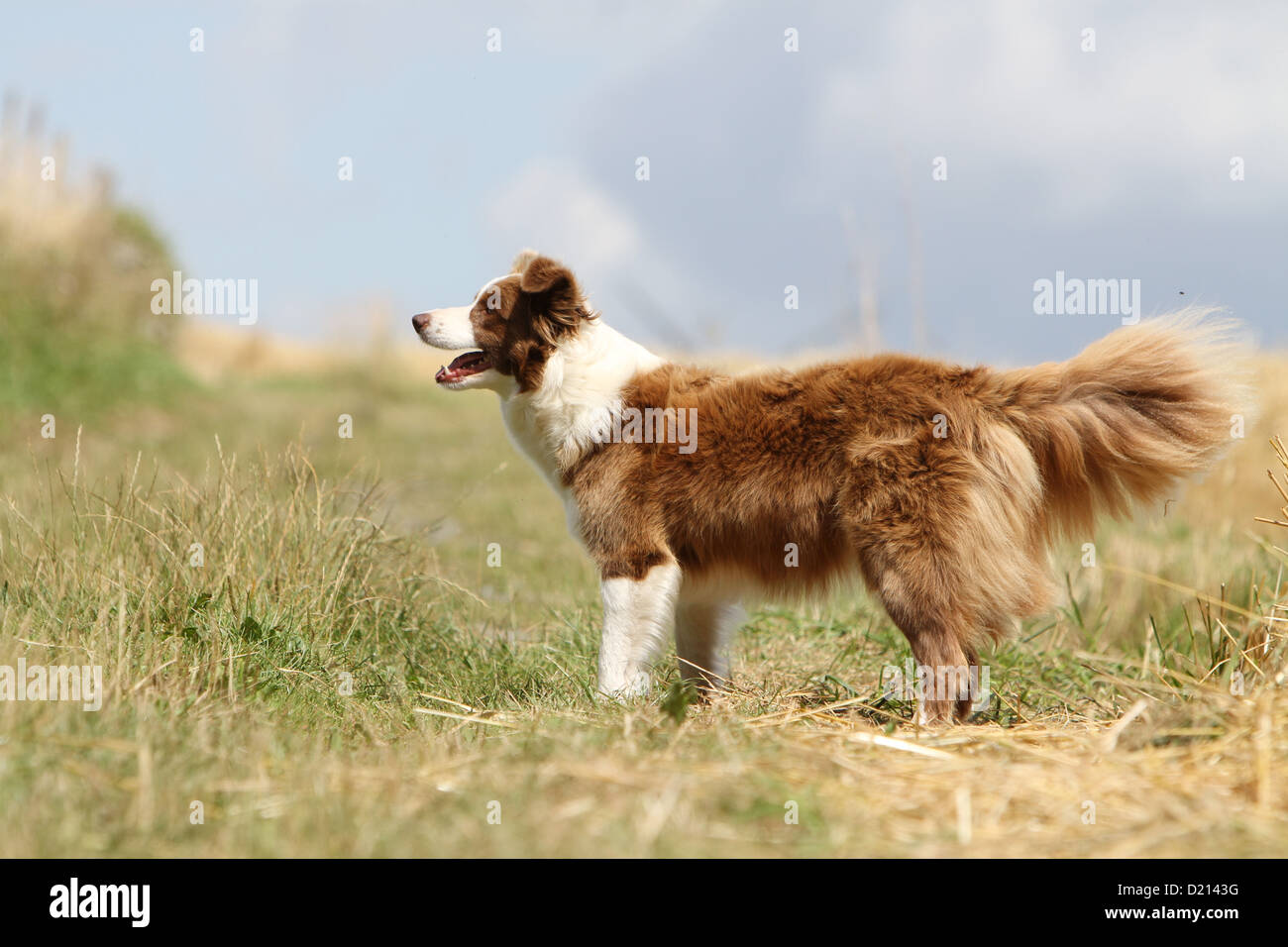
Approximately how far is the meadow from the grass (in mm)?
13

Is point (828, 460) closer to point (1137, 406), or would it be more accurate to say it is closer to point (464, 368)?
point (1137, 406)

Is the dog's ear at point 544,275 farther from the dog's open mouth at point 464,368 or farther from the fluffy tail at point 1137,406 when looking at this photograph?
the fluffy tail at point 1137,406

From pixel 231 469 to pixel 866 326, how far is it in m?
5.64

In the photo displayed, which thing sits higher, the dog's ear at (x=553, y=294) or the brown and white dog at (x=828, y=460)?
the dog's ear at (x=553, y=294)

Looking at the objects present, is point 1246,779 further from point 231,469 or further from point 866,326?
point 866,326

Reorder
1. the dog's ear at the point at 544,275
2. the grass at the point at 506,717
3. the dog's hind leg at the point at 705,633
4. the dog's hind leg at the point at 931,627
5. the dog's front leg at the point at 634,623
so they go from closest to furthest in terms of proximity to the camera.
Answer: the grass at the point at 506,717, the dog's hind leg at the point at 931,627, the dog's front leg at the point at 634,623, the dog's ear at the point at 544,275, the dog's hind leg at the point at 705,633

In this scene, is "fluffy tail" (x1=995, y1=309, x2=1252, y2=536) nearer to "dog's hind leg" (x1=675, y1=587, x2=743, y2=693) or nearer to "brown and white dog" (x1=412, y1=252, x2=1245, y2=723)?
"brown and white dog" (x1=412, y1=252, x2=1245, y2=723)

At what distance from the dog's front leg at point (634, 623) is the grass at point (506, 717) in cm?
17

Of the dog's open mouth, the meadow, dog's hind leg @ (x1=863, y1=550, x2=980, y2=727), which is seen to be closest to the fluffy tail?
the meadow

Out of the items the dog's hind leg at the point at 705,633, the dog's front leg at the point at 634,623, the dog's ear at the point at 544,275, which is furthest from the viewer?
the dog's hind leg at the point at 705,633

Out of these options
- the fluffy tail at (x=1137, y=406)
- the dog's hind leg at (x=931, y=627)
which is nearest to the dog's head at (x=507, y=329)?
the dog's hind leg at (x=931, y=627)

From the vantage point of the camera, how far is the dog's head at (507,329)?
15.1ft

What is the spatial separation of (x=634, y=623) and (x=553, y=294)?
4.62ft
